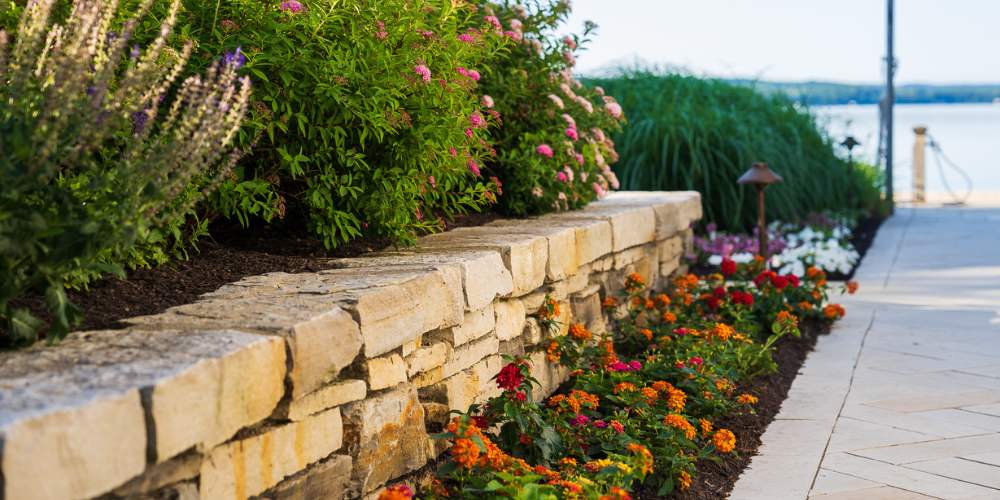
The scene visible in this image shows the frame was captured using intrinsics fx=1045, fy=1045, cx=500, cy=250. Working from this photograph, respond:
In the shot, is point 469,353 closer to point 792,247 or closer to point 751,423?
point 751,423

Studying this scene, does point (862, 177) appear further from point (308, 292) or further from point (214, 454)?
point (214, 454)

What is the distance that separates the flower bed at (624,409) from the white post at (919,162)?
30.3ft

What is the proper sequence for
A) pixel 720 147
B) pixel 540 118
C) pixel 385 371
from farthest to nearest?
pixel 720 147
pixel 540 118
pixel 385 371

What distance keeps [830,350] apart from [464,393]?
2517mm

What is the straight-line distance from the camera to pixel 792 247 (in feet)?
26.3

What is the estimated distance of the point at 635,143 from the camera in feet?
28.5

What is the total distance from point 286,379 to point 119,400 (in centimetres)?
54

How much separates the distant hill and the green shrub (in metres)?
0.57

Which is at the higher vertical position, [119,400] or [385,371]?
[119,400]

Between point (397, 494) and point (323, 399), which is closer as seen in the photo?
point (397, 494)

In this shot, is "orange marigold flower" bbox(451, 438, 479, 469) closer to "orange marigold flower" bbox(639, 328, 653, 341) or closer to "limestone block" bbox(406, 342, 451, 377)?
"limestone block" bbox(406, 342, 451, 377)

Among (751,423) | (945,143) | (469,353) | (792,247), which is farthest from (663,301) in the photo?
(945,143)

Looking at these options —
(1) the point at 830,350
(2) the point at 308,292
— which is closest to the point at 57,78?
(2) the point at 308,292

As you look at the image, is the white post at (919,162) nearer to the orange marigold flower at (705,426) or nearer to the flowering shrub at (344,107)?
the orange marigold flower at (705,426)
